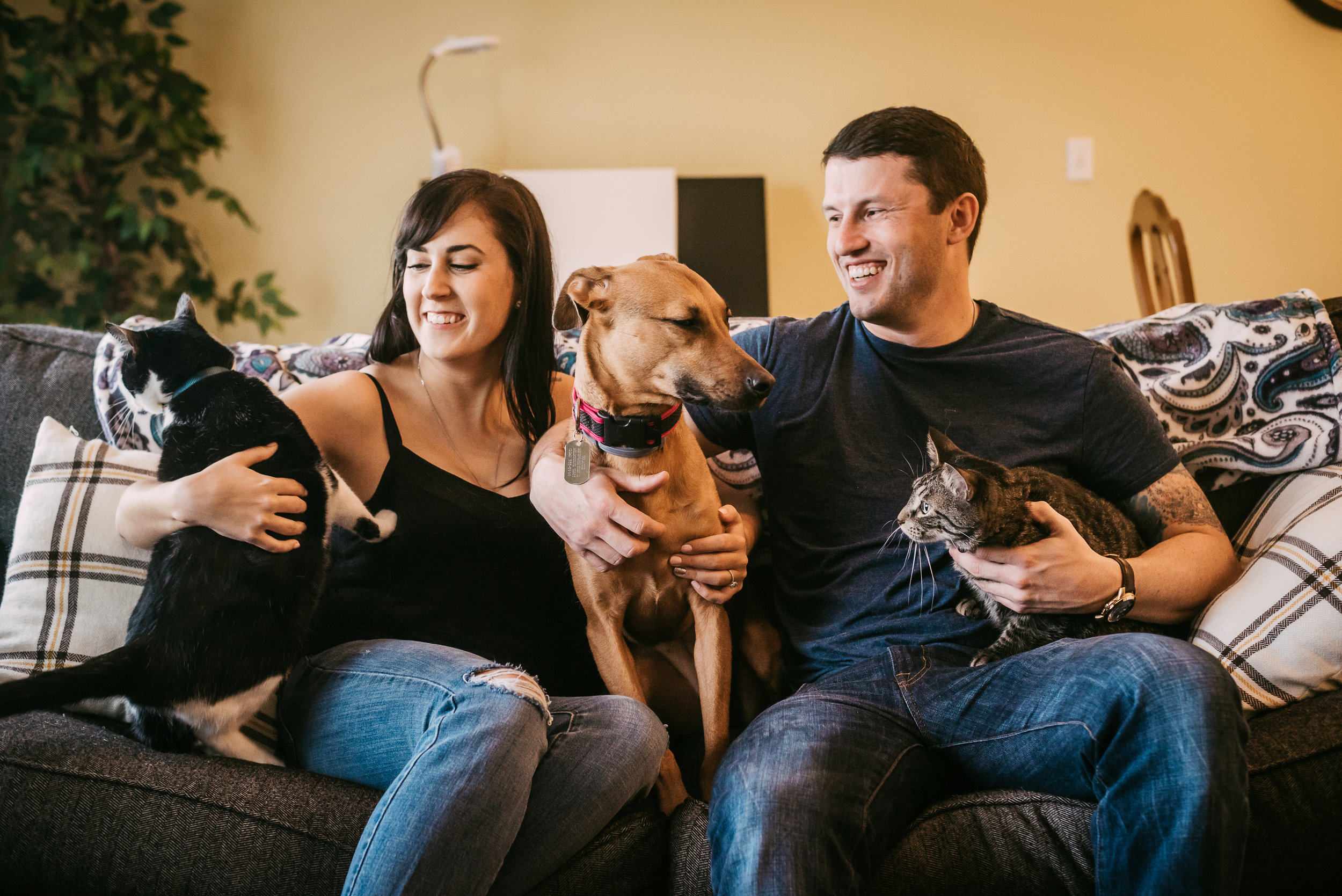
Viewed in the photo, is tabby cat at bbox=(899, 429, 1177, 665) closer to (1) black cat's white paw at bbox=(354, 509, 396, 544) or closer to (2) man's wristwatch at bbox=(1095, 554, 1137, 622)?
(2) man's wristwatch at bbox=(1095, 554, 1137, 622)

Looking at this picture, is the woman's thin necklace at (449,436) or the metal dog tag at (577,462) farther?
the woman's thin necklace at (449,436)

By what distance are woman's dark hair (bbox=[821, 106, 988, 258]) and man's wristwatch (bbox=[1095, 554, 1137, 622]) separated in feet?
2.16

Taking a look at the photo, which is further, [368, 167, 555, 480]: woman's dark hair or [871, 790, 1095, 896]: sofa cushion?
[368, 167, 555, 480]: woman's dark hair

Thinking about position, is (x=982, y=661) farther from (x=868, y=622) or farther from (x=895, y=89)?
(x=895, y=89)

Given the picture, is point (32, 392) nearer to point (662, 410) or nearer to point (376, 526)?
point (376, 526)

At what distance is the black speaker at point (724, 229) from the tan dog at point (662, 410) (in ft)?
5.78

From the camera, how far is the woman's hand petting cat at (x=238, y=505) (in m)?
1.16

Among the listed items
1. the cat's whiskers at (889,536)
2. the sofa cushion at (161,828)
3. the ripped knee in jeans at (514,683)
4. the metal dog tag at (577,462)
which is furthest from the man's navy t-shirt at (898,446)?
the sofa cushion at (161,828)

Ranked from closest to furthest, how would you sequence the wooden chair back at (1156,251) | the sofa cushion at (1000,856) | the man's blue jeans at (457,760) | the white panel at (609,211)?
the man's blue jeans at (457,760) → the sofa cushion at (1000,856) → the wooden chair back at (1156,251) → the white panel at (609,211)

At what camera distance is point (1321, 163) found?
10.7 ft

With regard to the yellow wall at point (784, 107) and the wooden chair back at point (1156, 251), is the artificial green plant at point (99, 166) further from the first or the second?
the wooden chair back at point (1156, 251)

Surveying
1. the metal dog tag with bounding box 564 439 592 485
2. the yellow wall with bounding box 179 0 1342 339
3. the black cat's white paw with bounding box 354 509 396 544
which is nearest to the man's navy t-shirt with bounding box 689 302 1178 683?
the metal dog tag with bounding box 564 439 592 485

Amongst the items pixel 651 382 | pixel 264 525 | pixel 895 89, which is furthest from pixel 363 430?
pixel 895 89

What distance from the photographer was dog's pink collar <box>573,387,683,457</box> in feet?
4.28
